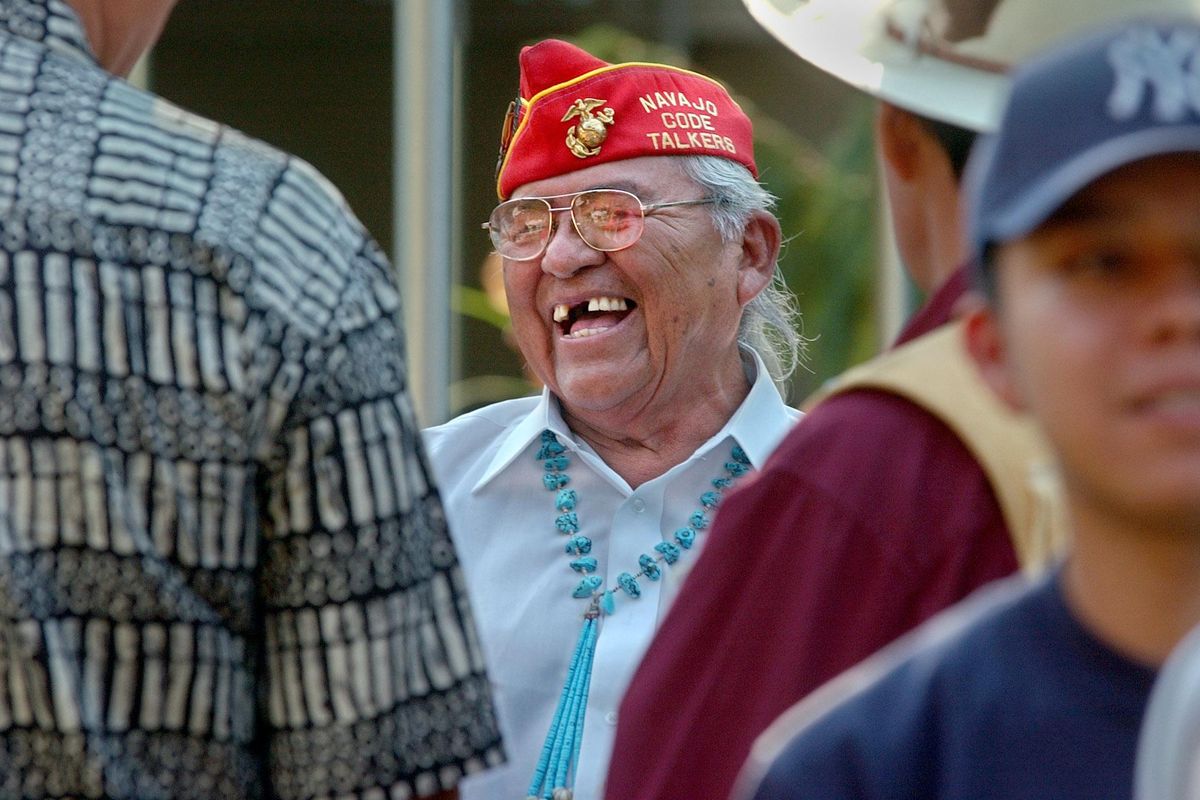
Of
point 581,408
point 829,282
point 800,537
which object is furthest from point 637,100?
point 829,282

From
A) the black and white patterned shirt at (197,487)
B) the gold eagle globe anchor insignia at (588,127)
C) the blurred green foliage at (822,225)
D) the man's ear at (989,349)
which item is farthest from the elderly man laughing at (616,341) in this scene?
the blurred green foliage at (822,225)

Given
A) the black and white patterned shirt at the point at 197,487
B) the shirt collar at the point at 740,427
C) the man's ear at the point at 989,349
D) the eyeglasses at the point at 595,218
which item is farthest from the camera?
the eyeglasses at the point at 595,218

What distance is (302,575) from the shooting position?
1732 mm

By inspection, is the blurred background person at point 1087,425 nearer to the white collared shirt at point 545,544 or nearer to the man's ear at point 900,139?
the man's ear at point 900,139

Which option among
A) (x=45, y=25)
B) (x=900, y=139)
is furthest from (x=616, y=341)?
(x=45, y=25)

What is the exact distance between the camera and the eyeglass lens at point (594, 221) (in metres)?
3.29

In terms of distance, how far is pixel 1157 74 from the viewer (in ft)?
3.93

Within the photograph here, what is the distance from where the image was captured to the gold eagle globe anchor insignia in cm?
329

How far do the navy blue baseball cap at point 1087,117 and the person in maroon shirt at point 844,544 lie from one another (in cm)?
41

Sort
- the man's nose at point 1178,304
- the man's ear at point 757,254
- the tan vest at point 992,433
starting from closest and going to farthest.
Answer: the man's nose at point 1178,304, the tan vest at point 992,433, the man's ear at point 757,254

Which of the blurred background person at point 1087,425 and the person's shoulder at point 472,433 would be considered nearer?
the blurred background person at point 1087,425

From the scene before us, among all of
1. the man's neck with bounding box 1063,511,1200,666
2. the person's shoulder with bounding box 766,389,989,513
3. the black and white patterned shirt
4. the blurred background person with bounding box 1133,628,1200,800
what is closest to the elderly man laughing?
the black and white patterned shirt

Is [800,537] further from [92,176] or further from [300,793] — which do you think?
[92,176]

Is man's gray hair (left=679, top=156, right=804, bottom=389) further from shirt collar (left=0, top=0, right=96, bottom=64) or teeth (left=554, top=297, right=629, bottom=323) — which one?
shirt collar (left=0, top=0, right=96, bottom=64)
